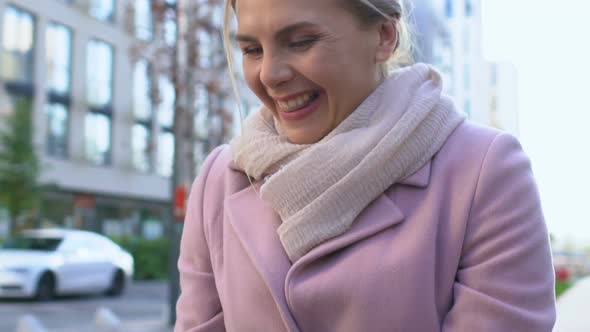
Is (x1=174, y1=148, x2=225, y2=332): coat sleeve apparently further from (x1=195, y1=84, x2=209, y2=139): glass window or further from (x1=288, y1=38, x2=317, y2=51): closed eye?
(x1=195, y1=84, x2=209, y2=139): glass window

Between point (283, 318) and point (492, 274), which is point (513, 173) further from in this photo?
point (283, 318)

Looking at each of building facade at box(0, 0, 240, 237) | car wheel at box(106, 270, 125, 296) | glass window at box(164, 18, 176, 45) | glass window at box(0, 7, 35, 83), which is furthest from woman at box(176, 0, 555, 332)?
glass window at box(0, 7, 35, 83)

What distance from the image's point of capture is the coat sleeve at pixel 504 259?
1.43 metres

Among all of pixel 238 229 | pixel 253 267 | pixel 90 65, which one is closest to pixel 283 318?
pixel 253 267

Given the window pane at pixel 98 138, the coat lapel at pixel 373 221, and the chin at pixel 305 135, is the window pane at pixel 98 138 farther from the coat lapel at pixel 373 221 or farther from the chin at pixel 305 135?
the coat lapel at pixel 373 221

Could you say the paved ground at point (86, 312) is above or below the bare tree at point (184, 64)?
below

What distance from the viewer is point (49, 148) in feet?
84.3

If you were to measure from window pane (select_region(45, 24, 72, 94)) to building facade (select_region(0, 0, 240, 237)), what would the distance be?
0.03 metres

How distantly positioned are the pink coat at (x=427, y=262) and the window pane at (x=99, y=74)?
86.9ft

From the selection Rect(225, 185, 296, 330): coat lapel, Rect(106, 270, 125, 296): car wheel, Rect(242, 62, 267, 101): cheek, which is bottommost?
Rect(106, 270, 125, 296): car wheel

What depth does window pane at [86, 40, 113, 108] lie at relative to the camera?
27.3 meters

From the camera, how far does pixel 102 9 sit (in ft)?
91.2

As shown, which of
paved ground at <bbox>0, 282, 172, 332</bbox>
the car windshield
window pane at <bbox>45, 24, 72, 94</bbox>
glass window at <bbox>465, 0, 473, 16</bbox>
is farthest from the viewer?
window pane at <bbox>45, 24, 72, 94</bbox>

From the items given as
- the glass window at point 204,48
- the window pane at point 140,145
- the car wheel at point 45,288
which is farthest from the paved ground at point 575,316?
the window pane at point 140,145
